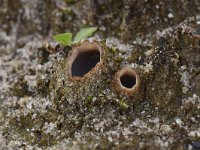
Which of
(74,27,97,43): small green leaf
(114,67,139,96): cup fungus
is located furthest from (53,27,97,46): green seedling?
(114,67,139,96): cup fungus

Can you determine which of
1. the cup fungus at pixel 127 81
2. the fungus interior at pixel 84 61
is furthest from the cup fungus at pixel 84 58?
the cup fungus at pixel 127 81

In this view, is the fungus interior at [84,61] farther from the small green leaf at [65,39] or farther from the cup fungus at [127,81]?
the cup fungus at [127,81]

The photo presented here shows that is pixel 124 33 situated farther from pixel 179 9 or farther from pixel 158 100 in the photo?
pixel 158 100

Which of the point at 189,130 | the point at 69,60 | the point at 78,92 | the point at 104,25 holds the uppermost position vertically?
the point at 104,25

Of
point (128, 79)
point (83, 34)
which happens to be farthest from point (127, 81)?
point (83, 34)

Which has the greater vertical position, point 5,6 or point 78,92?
point 5,6

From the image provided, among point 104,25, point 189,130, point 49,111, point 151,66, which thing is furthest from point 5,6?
point 189,130

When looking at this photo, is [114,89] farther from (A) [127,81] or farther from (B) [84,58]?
(B) [84,58]

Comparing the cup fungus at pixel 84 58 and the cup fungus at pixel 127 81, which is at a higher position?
the cup fungus at pixel 84 58
